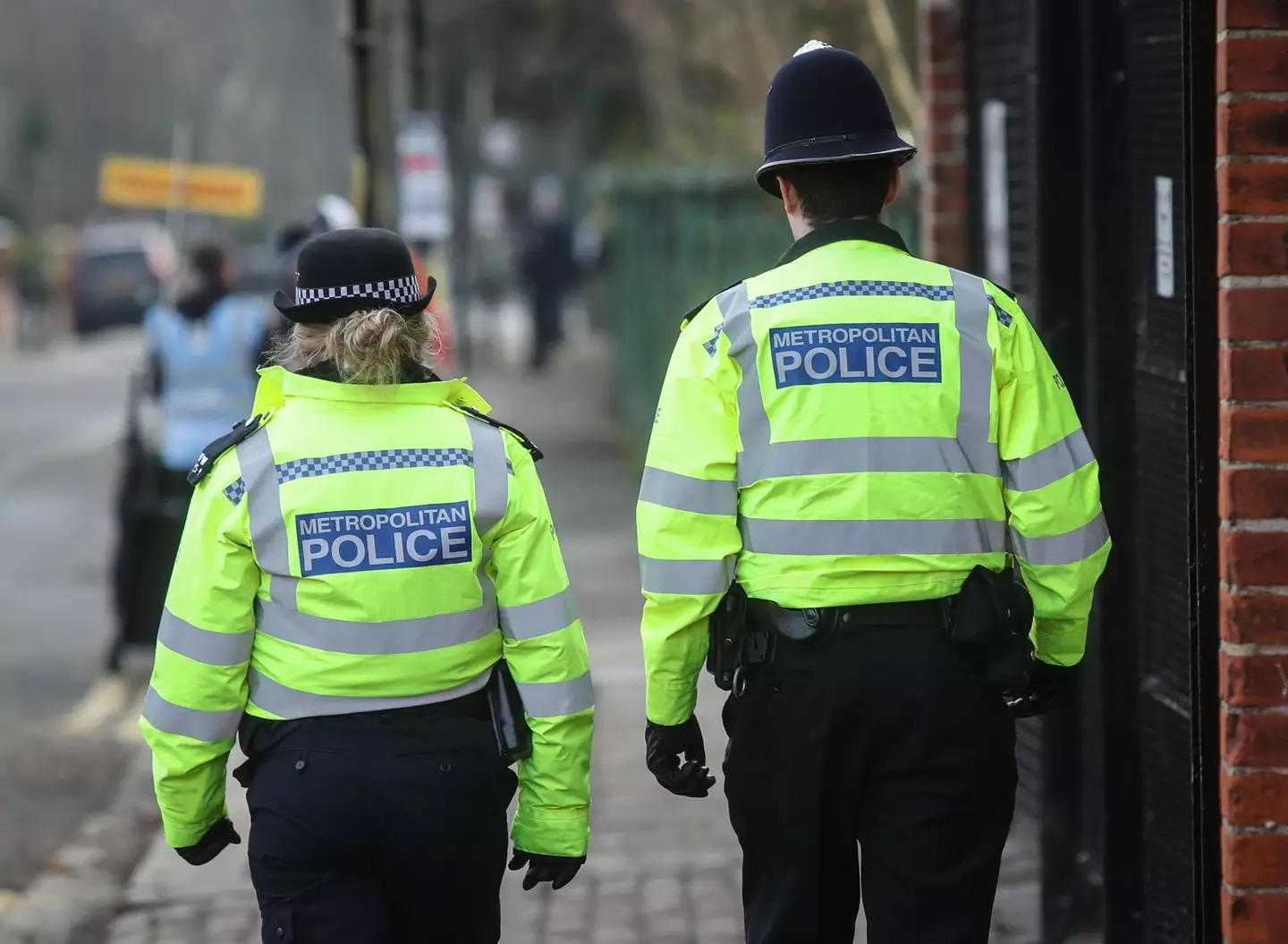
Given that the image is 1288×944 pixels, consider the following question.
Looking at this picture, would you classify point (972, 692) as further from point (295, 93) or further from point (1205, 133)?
point (295, 93)

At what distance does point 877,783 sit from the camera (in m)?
3.65

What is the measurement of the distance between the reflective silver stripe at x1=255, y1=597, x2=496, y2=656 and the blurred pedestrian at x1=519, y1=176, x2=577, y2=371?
24.4 m

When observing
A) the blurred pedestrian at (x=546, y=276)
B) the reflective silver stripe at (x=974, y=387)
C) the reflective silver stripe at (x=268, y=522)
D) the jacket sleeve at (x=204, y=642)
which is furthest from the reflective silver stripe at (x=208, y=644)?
the blurred pedestrian at (x=546, y=276)

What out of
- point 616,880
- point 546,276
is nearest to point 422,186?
point 616,880

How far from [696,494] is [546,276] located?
24.5 metres

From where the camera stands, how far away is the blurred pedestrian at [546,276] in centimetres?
2816

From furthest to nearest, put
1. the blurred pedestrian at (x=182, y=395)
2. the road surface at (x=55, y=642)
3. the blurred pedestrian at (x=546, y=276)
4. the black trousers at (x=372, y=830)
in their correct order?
the blurred pedestrian at (x=546, y=276), the blurred pedestrian at (x=182, y=395), the road surface at (x=55, y=642), the black trousers at (x=372, y=830)

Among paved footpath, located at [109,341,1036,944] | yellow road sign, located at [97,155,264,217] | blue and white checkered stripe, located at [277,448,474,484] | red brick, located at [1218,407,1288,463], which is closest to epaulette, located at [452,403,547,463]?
blue and white checkered stripe, located at [277,448,474,484]

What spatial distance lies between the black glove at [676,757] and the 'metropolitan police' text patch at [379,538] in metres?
0.50

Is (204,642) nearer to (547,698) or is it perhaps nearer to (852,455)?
(547,698)

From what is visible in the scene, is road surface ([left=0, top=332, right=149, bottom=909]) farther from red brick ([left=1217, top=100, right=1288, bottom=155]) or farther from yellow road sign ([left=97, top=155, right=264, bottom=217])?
red brick ([left=1217, top=100, right=1288, bottom=155])

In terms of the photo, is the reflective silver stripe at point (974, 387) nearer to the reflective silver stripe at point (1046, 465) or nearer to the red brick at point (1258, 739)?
the reflective silver stripe at point (1046, 465)

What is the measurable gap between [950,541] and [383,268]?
1.10 metres

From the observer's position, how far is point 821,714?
3586mm
